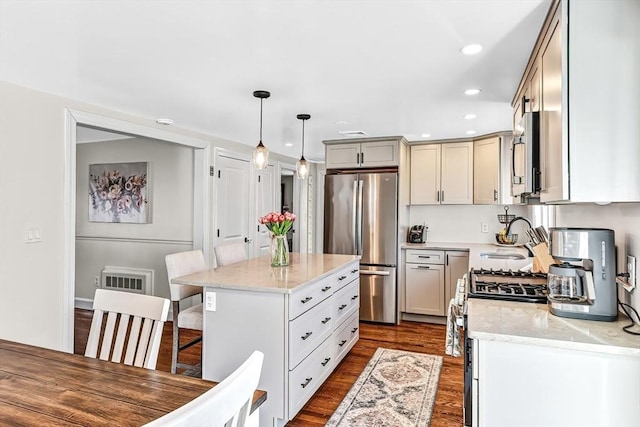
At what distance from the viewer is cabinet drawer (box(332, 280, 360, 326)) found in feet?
10.4

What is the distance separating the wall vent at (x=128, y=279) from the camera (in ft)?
15.8

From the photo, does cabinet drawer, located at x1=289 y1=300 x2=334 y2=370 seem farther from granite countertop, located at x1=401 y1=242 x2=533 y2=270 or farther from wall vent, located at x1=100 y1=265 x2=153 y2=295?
wall vent, located at x1=100 y1=265 x2=153 y2=295

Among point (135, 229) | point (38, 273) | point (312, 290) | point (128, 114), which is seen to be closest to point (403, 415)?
point (312, 290)

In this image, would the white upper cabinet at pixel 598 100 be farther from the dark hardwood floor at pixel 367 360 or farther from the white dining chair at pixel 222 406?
the dark hardwood floor at pixel 367 360

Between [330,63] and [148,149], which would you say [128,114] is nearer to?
[148,149]

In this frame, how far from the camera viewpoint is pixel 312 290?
2.66 metres

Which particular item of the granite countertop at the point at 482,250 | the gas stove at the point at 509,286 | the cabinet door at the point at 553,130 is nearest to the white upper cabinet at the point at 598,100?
the cabinet door at the point at 553,130

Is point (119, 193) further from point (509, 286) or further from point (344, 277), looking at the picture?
point (509, 286)

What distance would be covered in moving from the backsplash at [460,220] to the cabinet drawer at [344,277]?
158cm

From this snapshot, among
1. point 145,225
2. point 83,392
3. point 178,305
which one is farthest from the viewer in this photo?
point 145,225

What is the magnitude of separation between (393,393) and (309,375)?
0.69 m

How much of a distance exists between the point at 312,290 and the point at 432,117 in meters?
2.07

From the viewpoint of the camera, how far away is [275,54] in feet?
7.20

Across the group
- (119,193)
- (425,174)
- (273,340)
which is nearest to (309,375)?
A: (273,340)
